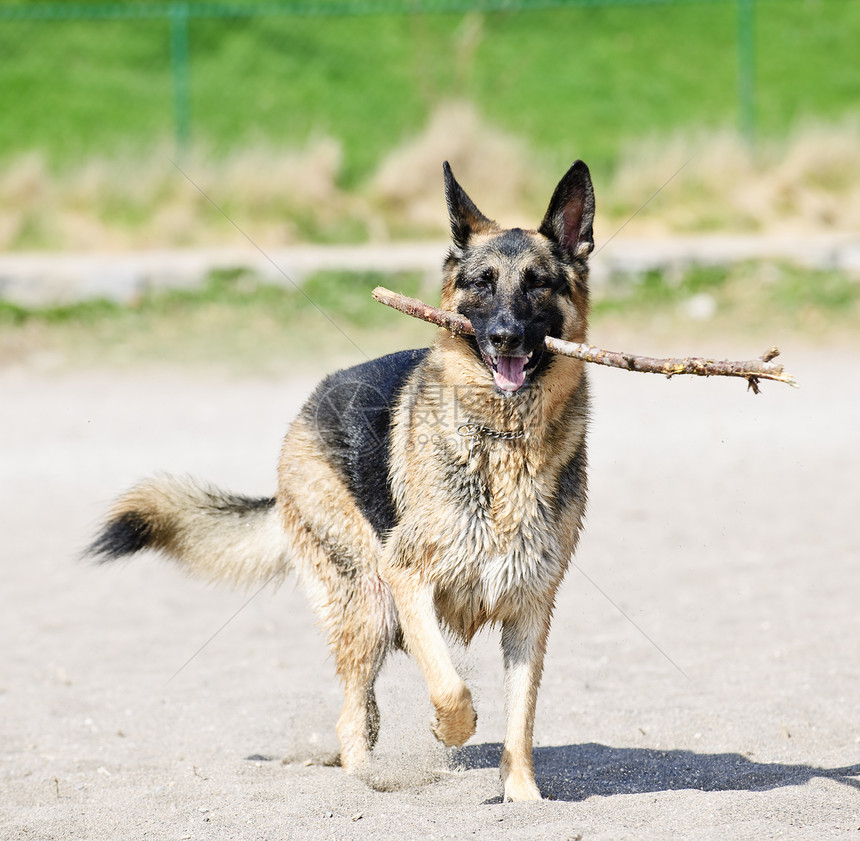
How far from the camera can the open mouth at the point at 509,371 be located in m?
4.28

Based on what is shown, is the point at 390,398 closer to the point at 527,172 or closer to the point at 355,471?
the point at 355,471

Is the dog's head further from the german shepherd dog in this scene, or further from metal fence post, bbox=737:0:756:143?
metal fence post, bbox=737:0:756:143

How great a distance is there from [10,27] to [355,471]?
18134 millimetres

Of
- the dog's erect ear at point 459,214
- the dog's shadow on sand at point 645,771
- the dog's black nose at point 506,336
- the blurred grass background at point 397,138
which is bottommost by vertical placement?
the dog's shadow on sand at point 645,771

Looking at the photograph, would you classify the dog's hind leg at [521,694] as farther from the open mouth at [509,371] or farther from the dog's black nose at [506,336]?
the dog's black nose at [506,336]

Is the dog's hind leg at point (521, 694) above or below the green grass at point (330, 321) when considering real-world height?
below

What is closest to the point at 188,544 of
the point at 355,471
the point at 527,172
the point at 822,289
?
the point at 355,471

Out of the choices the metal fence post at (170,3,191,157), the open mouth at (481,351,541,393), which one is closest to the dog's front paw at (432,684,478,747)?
the open mouth at (481,351,541,393)

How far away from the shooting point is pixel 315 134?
15.8 meters

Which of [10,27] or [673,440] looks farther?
[10,27]

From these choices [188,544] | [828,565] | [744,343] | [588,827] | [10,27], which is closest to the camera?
[588,827]

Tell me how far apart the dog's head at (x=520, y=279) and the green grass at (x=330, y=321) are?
20.5 feet

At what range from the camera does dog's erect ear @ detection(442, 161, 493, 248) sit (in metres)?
4.58

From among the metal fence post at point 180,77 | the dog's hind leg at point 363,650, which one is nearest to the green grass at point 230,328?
the metal fence post at point 180,77
